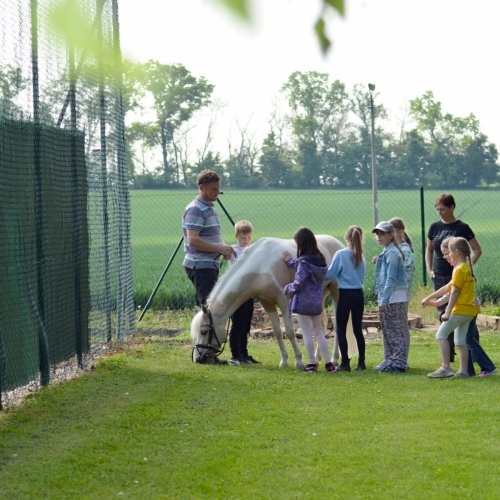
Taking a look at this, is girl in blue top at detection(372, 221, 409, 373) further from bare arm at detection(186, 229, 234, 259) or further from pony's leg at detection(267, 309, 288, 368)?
bare arm at detection(186, 229, 234, 259)

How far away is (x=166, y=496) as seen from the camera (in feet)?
17.5

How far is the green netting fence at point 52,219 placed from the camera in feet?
26.3

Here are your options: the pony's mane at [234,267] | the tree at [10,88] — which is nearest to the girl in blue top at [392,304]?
the pony's mane at [234,267]

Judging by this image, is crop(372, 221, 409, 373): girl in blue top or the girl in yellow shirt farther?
crop(372, 221, 409, 373): girl in blue top

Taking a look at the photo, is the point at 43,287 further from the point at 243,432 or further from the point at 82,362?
the point at 243,432

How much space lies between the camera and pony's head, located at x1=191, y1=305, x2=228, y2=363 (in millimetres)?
10484

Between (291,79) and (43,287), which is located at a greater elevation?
(291,79)

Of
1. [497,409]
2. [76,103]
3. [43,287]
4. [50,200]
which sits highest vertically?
[76,103]

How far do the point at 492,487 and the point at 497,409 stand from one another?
2249 millimetres

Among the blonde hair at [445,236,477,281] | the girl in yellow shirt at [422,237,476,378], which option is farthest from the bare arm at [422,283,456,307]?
the blonde hair at [445,236,477,281]

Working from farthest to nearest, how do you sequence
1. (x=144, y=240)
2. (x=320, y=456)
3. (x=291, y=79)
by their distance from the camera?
1. (x=144, y=240)
2. (x=320, y=456)
3. (x=291, y=79)

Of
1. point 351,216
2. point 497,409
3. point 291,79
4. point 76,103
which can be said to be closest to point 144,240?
point 351,216

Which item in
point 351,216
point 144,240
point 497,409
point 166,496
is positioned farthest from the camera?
point 351,216

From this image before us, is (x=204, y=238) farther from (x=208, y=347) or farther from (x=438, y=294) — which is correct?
(x=438, y=294)
